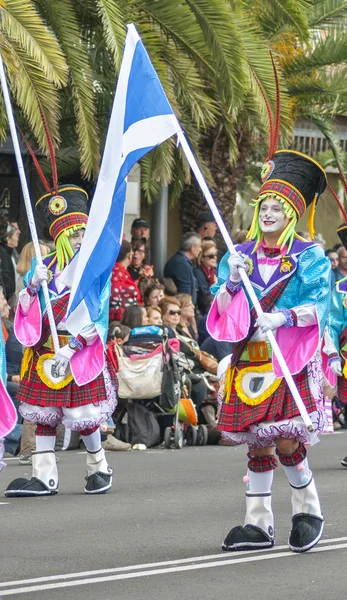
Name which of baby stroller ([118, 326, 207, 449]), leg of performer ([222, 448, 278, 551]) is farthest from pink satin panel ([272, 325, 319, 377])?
baby stroller ([118, 326, 207, 449])

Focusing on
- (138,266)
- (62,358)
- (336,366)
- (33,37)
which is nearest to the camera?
(62,358)

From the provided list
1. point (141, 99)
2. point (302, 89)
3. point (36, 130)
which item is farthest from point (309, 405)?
point (302, 89)

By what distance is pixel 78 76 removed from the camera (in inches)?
532

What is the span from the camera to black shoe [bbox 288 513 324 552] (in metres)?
6.89

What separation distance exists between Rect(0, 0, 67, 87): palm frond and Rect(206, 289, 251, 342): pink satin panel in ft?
19.0

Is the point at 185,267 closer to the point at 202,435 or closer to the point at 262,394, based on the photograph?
the point at 202,435

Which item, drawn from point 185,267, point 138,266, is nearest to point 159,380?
point 138,266

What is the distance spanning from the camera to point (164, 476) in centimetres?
1037

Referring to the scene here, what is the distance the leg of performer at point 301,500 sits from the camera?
22.7ft

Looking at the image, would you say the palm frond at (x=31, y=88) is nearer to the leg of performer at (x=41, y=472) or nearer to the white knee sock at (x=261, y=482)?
the leg of performer at (x=41, y=472)

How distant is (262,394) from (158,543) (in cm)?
102

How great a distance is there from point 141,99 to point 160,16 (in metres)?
6.92

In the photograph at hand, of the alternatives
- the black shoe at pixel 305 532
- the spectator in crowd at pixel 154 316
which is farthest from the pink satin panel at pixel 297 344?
the spectator in crowd at pixel 154 316

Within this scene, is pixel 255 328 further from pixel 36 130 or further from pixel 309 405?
pixel 36 130
